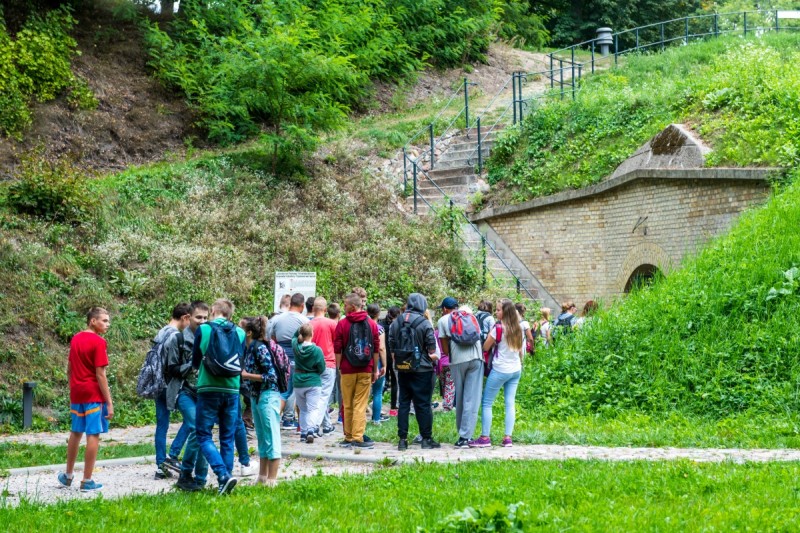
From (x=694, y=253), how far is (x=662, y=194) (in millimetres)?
1735

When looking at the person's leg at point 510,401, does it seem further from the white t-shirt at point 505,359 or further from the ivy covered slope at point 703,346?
the ivy covered slope at point 703,346

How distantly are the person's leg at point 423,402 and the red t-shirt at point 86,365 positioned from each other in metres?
3.70

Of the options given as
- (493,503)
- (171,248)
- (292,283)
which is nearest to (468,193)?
(171,248)

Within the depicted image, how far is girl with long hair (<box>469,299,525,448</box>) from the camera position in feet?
33.7

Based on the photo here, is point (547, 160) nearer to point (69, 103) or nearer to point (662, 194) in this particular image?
point (662, 194)

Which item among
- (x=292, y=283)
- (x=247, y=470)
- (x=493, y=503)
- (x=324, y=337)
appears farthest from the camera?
(x=292, y=283)

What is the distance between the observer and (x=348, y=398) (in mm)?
Result: 10688

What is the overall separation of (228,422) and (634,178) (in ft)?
41.6

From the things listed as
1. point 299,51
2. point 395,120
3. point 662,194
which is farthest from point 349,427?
point 395,120

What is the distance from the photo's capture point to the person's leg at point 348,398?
10617 mm

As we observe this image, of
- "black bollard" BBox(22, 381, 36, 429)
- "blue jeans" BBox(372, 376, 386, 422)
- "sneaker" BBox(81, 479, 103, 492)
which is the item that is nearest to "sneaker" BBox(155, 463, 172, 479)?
"sneaker" BBox(81, 479, 103, 492)

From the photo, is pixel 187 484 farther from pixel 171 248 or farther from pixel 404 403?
pixel 171 248

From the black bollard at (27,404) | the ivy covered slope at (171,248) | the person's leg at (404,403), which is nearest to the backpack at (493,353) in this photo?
the person's leg at (404,403)

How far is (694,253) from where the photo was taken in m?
16.8
